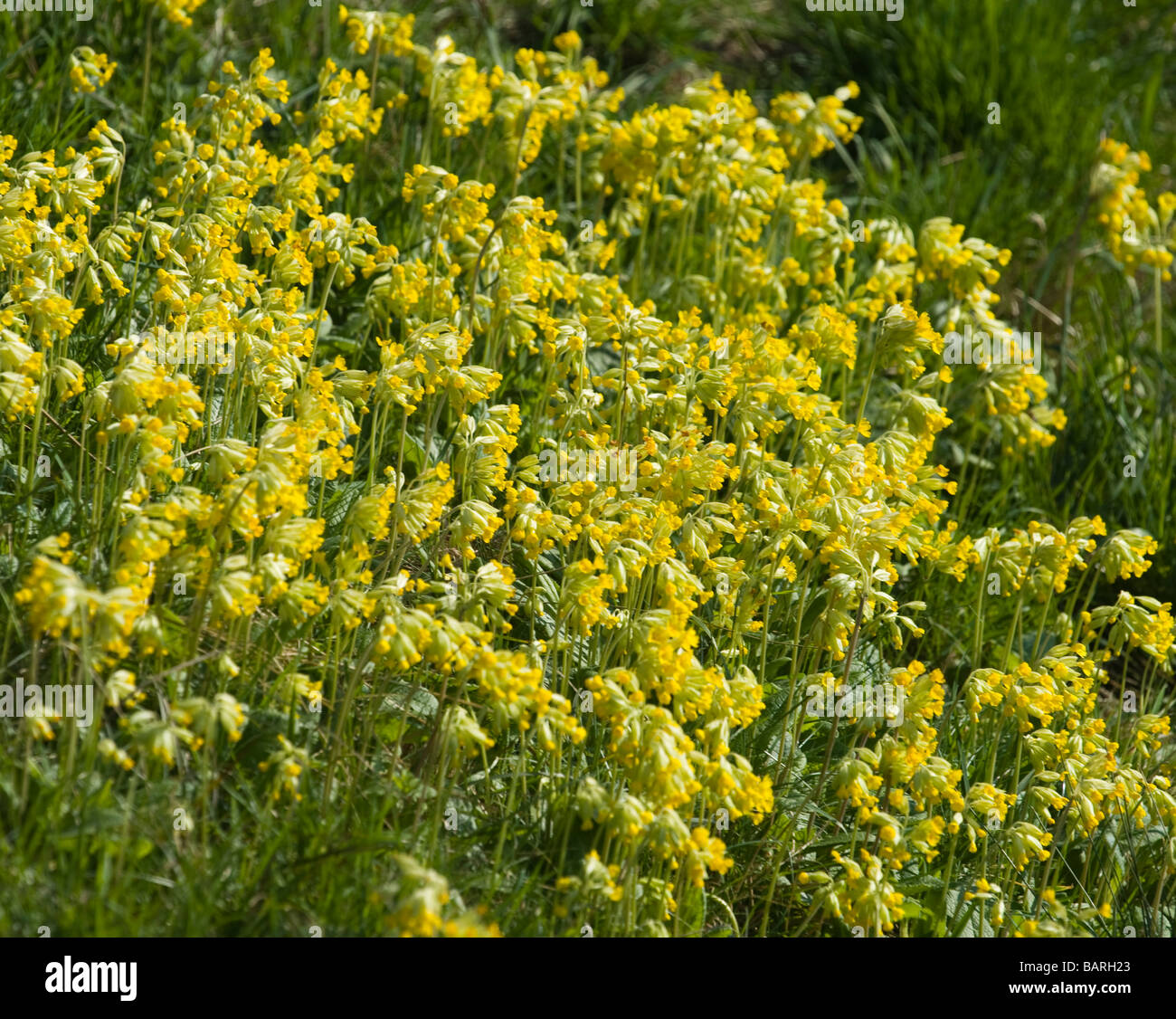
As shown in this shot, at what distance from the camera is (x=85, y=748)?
2.75 m

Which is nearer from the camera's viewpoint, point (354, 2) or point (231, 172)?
point (231, 172)

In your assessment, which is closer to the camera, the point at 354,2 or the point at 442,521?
the point at 442,521

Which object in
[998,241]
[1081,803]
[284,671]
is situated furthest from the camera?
[998,241]

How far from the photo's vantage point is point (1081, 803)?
132 inches

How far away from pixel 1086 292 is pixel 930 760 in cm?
372

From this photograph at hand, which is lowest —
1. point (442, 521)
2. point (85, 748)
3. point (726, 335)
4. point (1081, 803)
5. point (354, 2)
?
point (1081, 803)

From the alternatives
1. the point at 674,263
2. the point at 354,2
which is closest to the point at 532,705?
the point at 674,263

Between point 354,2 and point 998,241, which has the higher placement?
point 354,2

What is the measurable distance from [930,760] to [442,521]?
1.38 m

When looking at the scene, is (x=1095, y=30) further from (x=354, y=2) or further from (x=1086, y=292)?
(x=354, y=2)

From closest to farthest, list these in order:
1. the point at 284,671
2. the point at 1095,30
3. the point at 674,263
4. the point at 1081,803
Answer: the point at 284,671 → the point at 1081,803 → the point at 674,263 → the point at 1095,30

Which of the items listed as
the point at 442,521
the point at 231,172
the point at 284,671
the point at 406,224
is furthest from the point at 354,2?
the point at 284,671

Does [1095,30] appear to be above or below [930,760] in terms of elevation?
above

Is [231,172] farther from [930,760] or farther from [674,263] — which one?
[930,760]
